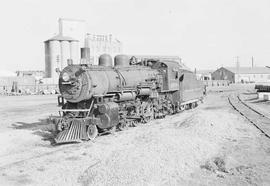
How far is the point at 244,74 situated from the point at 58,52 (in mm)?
60711

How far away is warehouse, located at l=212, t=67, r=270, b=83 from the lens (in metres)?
103

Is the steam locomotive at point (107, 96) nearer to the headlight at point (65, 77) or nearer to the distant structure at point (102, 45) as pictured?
the headlight at point (65, 77)

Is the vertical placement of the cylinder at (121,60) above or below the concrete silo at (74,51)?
below

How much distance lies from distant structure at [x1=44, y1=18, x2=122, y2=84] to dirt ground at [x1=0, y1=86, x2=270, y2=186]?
173 feet

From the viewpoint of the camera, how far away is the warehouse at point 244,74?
103 metres

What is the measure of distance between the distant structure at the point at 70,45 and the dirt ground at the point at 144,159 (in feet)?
173

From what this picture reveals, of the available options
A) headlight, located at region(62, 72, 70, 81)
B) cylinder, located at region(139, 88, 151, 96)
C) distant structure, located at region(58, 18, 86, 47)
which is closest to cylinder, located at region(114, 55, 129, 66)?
cylinder, located at region(139, 88, 151, 96)

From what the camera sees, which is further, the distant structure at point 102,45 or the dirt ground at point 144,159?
the distant structure at point 102,45

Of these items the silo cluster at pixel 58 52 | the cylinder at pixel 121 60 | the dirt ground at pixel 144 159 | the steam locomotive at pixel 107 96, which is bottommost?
the dirt ground at pixel 144 159

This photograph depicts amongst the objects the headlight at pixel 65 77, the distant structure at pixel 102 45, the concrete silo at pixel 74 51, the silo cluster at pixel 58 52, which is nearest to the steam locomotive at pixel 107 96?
the headlight at pixel 65 77

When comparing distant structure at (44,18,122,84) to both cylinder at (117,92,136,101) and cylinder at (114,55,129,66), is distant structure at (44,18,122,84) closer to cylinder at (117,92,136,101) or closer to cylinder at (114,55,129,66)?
cylinder at (114,55,129,66)

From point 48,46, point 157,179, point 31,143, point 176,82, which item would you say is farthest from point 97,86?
point 48,46

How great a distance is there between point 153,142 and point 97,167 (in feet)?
9.59

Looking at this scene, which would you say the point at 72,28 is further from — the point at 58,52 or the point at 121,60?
the point at 121,60
